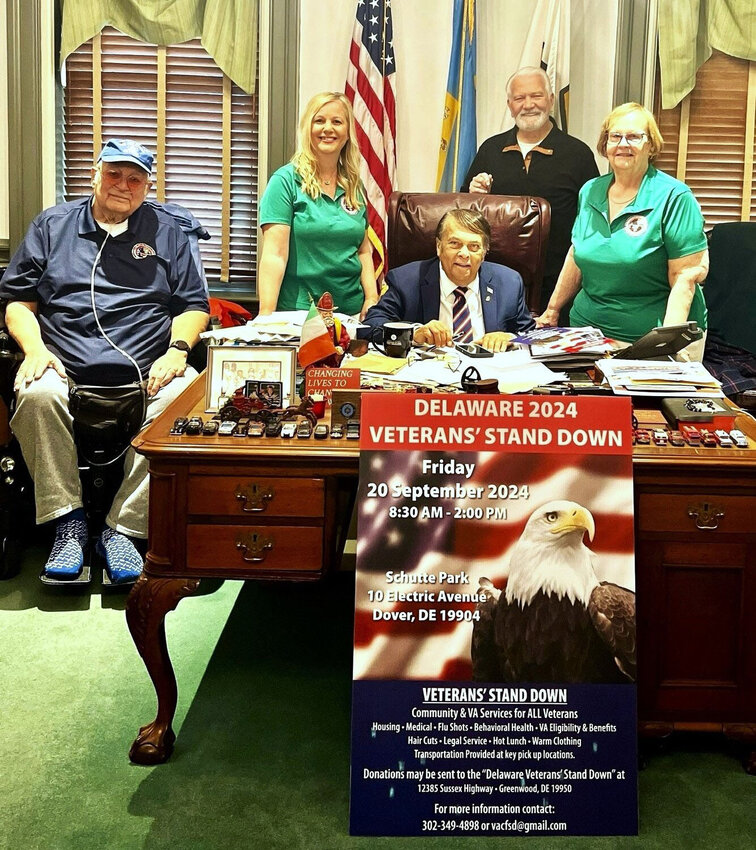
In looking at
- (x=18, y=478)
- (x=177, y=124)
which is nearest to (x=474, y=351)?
(x=18, y=478)

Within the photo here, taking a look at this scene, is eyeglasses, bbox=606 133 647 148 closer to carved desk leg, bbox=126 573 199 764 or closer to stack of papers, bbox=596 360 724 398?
stack of papers, bbox=596 360 724 398

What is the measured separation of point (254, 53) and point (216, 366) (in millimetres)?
2515

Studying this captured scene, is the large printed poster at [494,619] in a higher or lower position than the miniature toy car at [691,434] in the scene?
lower

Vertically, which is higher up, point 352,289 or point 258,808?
point 352,289

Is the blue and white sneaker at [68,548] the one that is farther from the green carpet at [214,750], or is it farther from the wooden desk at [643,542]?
the wooden desk at [643,542]

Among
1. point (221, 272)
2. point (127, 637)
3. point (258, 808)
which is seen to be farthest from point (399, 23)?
point (258, 808)

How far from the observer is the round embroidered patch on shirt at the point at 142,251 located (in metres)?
3.23

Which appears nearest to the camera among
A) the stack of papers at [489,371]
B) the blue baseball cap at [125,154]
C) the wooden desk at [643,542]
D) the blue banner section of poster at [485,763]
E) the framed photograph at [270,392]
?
the blue banner section of poster at [485,763]

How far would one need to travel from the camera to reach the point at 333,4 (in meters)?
4.17

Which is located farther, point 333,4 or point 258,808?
point 333,4

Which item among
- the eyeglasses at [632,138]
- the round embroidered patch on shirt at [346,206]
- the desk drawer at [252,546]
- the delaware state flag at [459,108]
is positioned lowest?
the desk drawer at [252,546]

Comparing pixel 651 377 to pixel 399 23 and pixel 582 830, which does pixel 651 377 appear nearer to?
pixel 582 830

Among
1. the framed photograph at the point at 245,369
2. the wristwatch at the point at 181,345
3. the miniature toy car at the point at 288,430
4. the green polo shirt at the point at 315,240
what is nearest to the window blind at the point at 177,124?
the green polo shirt at the point at 315,240

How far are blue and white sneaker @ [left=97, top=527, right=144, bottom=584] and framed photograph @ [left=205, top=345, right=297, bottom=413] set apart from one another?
3.02ft
